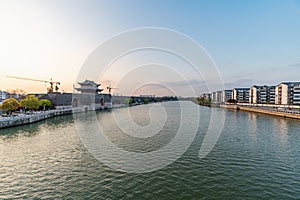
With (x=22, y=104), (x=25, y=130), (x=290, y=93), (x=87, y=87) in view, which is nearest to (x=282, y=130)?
(x=25, y=130)

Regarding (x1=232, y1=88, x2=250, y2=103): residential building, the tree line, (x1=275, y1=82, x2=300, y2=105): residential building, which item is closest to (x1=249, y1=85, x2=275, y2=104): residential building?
(x1=275, y1=82, x2=300, y2=105): residential building

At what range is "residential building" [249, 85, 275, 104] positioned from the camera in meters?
73.0

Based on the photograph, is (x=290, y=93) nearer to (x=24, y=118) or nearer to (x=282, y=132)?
(x=282, y=132)

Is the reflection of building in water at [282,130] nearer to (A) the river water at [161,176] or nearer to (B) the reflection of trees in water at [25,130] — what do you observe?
(A) the river water at [161,176]

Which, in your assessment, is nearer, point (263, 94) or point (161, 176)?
point (161, 176)

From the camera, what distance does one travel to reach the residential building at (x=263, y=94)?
72981mm

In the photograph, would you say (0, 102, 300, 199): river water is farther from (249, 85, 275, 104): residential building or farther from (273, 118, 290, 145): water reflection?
(249, 85, 275, 104): residential building

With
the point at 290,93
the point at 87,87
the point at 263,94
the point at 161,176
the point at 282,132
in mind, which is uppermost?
the point at 87,87

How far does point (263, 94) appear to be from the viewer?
3014 inches

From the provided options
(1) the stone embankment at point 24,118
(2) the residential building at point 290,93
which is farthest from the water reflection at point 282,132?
(2) the residential building at point 290,93

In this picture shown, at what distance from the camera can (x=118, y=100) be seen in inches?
3932

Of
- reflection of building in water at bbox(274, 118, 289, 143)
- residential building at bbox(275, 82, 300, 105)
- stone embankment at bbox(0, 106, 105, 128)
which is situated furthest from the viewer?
residential building at bbox(275, 82, 300, 105)

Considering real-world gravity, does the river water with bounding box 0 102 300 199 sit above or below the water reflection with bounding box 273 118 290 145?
below

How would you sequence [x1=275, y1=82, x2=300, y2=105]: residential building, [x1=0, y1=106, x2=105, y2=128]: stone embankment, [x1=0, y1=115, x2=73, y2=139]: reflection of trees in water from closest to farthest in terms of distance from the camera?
[x1=0, y1=115, x2=73, y2=139]: reflection of trees in water < [x1=0, y1=106, x2=105, y2=128]: stone embankment < [x1=275, y1=82, x2=300, y2=105]: residential building
